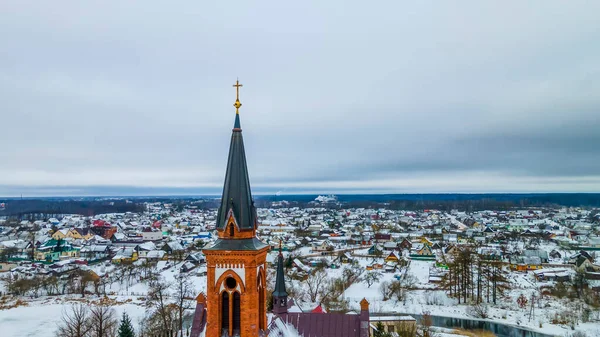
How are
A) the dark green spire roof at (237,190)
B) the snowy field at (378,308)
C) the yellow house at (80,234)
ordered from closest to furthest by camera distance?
the dark green spire roof at (237,190) < the snowy field at (378,308) < the yellow house at (80,234)

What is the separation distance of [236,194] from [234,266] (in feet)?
9.49

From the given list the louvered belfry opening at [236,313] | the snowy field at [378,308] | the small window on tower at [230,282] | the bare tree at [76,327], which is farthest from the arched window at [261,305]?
the snowy field at [378,308]

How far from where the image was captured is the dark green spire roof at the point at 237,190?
16.9 m

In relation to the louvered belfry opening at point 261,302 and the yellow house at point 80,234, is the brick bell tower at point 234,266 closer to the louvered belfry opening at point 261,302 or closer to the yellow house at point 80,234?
the louvered belfry opening at point 261,302

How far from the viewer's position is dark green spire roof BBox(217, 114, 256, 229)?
55.5 ft

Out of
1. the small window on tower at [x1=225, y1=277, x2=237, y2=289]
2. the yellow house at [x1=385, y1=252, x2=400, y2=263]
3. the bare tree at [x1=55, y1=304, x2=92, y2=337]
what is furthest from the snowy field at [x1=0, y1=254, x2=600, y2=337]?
the small window on tower at [x1=225, y1=277, x2=237, y2=289]

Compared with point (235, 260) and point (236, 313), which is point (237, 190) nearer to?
point (235, 260)

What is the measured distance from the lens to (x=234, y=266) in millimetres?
16891

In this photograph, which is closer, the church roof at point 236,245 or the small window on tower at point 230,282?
the church roof at point 236,245

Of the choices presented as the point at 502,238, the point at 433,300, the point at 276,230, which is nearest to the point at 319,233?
the point at 276,230

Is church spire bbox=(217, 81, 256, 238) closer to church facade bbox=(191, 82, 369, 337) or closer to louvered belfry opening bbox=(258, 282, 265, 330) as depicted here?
church facade bbox=(191, 82, 369, 337)

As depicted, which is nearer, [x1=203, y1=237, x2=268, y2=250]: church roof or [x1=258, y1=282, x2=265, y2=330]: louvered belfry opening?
[x1=203, y1=237, x2=268, y2=250]: church roof

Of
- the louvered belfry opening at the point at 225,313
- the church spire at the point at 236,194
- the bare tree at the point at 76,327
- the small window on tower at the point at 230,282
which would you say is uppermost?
the church spire at the point at 236,194

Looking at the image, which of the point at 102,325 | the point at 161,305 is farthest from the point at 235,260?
the point at 102,325
